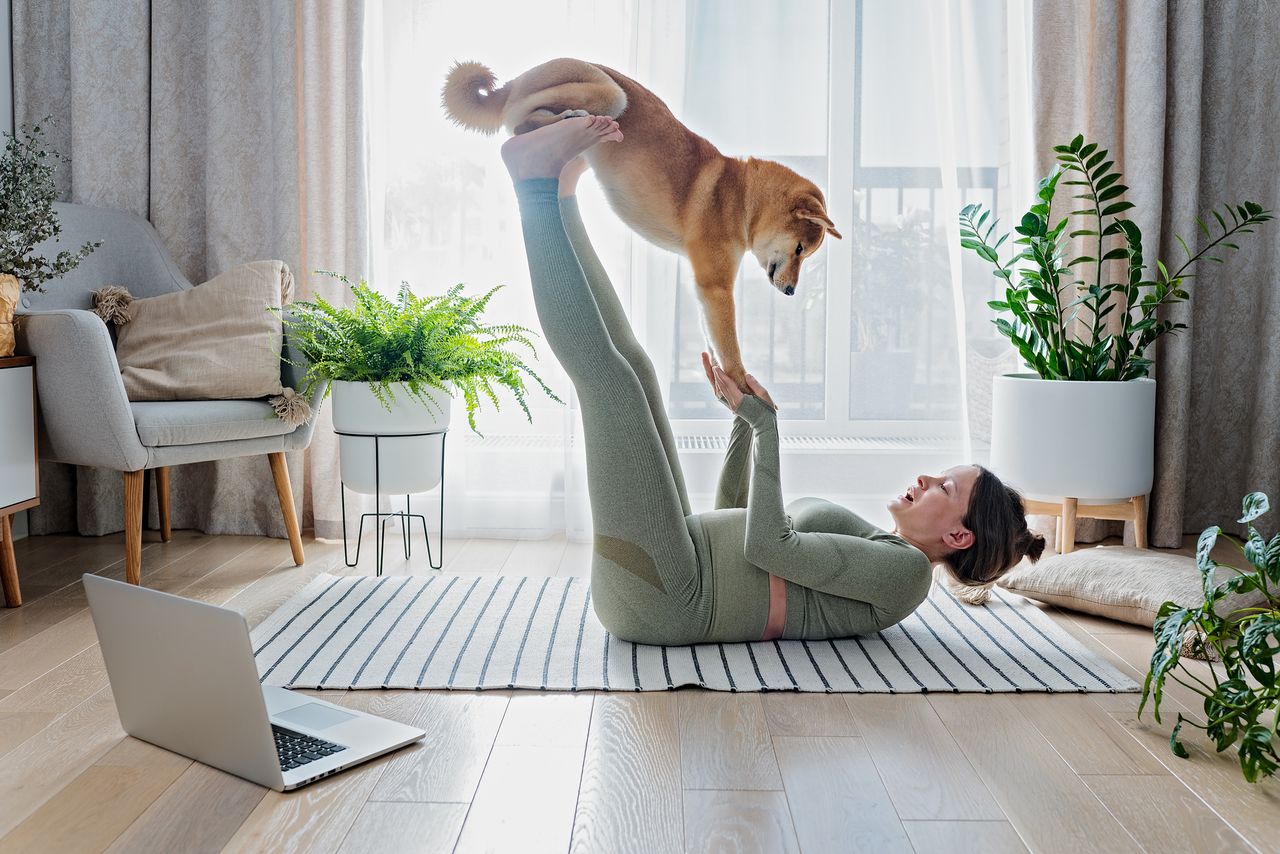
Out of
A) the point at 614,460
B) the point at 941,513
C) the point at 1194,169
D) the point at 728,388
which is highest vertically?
the point at 1194,169

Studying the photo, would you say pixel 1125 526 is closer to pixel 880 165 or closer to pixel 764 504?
pixel 880 165

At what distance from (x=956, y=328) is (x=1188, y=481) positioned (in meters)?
0.89

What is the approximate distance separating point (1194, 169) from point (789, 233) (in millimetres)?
1883

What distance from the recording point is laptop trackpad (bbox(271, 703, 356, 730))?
68.1 inches

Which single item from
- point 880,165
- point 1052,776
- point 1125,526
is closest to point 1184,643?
point 1052,776

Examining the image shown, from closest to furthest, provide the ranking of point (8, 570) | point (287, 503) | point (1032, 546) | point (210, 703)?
point (210, 703)
point (1032, 546)
point (8, 570)
point (287, 503)

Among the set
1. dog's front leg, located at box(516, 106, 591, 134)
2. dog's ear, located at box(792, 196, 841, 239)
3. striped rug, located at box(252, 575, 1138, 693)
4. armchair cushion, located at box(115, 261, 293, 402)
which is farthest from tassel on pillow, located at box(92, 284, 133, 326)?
dog's ear, located at box(792, 196, 841, 239)

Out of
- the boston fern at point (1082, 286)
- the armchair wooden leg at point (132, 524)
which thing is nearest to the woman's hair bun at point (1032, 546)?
the boston fern at point (1082, 286)

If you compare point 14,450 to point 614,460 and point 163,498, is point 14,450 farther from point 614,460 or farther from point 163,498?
point 614,460

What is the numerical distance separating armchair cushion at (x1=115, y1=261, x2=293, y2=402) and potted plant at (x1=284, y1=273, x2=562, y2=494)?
0.21 metres

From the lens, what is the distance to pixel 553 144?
1.79 meters

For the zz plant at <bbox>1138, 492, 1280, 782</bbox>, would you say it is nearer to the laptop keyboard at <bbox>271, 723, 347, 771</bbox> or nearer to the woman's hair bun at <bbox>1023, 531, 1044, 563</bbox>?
the woman's hair bun at <bbox>1023, 531, 1044, 563</bbox>

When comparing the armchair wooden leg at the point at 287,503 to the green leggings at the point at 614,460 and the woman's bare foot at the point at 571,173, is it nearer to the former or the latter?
the green leggings at the point at 614,460

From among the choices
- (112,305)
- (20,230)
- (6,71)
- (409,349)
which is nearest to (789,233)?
(409,349)
